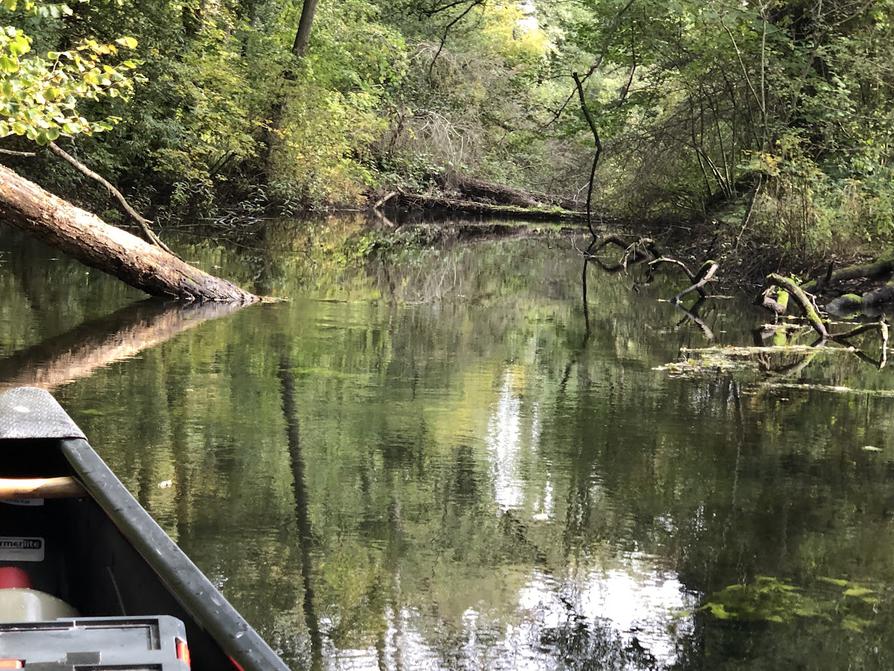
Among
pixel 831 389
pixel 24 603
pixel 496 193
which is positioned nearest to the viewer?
pixel 24 603

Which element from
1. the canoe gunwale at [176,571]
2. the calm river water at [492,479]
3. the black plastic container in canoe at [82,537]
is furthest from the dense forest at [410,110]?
the canoe gunwale at [176,571]

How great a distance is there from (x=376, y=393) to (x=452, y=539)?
10.9 feet

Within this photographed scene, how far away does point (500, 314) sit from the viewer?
47.5 ft

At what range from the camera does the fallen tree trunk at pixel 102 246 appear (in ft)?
36.8

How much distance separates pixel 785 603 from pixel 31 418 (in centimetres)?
340

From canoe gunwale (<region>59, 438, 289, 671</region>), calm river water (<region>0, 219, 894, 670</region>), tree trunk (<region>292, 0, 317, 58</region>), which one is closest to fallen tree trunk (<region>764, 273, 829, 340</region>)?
calm river water (<region>0, 219, 894, 670</region>)

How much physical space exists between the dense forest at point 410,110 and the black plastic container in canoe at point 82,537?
438cm

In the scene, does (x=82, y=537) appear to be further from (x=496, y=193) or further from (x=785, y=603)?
(x=496, y=193)

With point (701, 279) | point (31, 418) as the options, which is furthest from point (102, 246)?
point (701, 279)

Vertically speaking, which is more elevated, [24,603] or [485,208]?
[485,208]

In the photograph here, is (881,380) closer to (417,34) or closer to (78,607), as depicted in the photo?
(78,607)

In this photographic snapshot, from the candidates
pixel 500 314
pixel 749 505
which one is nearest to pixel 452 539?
Result: pixel 749 505

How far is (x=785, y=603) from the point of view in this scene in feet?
16.1

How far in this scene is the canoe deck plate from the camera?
4.16m
